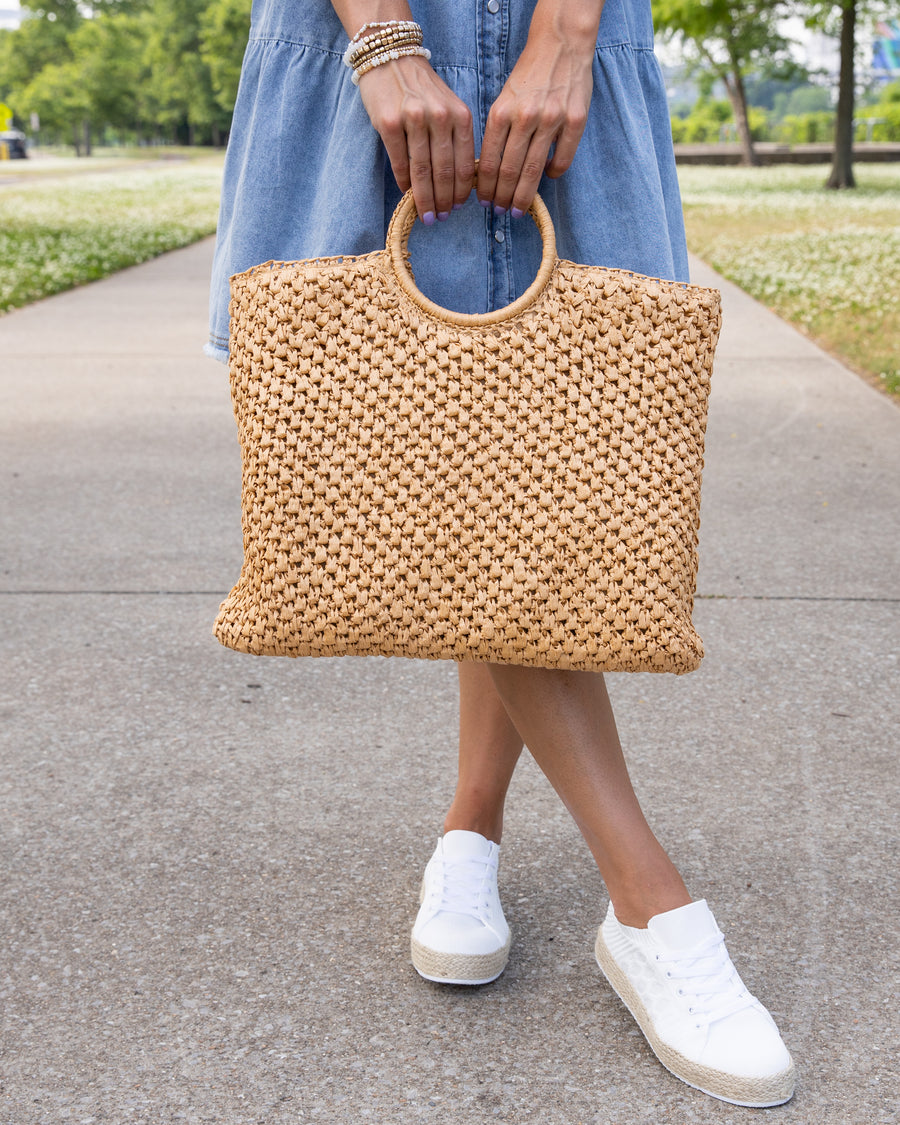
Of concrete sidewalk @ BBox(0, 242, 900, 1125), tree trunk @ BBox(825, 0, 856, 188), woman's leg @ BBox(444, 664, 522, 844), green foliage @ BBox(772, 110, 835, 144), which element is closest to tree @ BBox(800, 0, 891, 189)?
tree trunk @ BBox(825, 0, 856, 188)

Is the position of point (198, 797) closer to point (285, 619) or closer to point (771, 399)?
point (285, 619)

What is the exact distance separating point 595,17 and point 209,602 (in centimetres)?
228

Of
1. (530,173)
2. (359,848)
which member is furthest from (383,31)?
(359,848)

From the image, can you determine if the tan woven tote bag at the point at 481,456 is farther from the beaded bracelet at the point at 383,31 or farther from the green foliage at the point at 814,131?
the green foliage at the point at 814,131

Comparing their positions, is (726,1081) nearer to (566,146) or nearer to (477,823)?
(477,823)

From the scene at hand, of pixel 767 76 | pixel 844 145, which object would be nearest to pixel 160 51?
pixel 767 76

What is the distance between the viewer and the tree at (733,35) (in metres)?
25.7

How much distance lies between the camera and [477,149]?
1514mm

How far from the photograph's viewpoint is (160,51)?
77.8 m

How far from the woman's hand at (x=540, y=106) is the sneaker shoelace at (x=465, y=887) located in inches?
38.8

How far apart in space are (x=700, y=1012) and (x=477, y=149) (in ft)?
3.73

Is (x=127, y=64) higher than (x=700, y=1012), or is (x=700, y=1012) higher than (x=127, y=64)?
(x=127, y=64)

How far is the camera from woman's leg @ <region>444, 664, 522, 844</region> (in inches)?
73.3

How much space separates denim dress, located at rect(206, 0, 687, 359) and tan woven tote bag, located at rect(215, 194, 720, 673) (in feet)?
0.30
